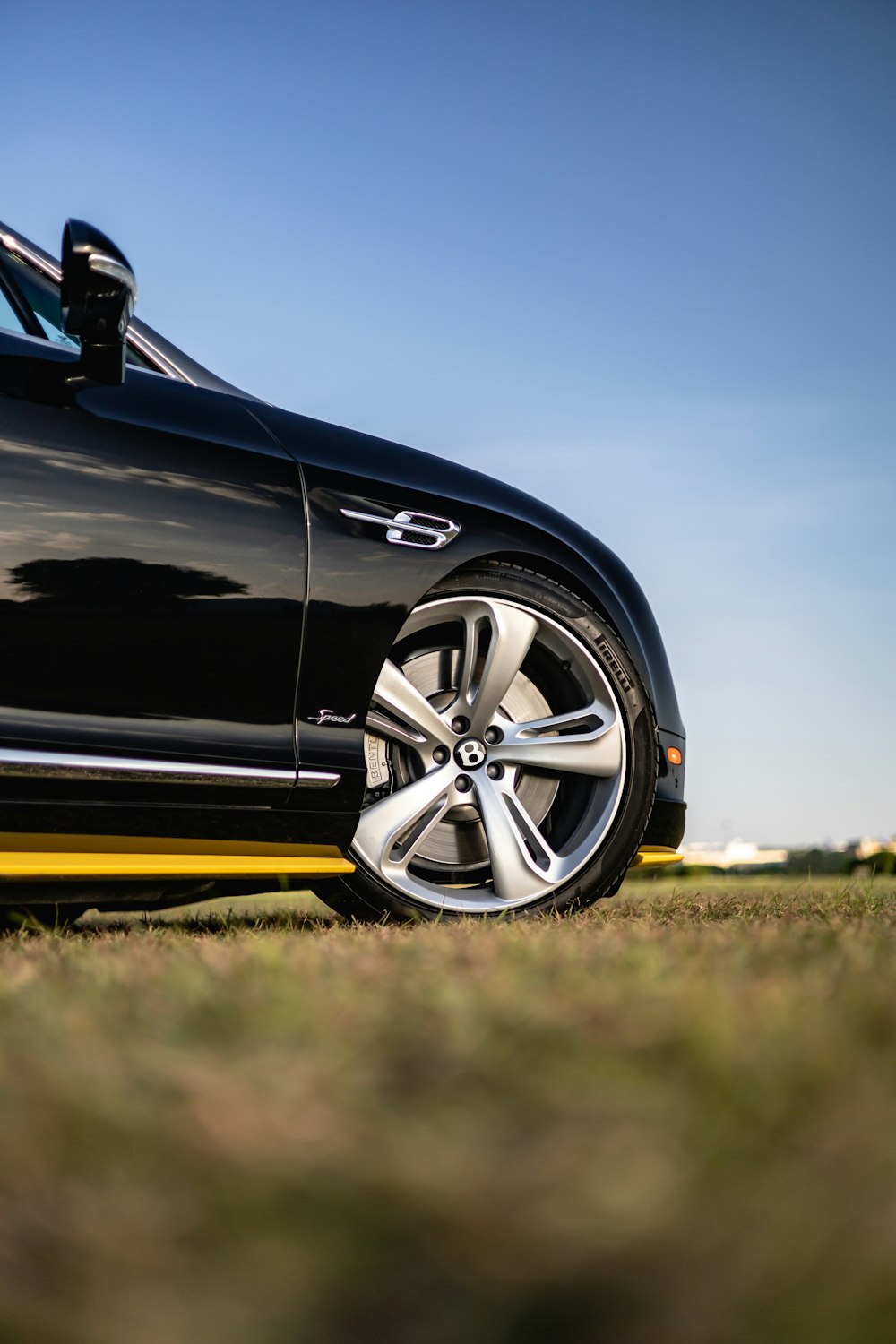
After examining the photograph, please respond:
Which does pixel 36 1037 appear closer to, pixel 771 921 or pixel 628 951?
pixel 628 951

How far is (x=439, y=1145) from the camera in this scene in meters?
0.66

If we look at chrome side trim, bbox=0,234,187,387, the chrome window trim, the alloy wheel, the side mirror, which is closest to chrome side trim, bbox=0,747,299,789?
the chrome window trim

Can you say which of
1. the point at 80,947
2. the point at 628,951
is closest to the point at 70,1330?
the point at 628,951

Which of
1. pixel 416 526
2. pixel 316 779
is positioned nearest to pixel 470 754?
pixel 316 779

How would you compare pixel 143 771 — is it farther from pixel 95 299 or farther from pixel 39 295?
pixel 39 295

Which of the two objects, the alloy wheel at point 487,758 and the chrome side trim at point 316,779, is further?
the alloy wheel at point 487,758

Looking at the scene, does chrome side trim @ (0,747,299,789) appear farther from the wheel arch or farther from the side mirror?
the side mirror

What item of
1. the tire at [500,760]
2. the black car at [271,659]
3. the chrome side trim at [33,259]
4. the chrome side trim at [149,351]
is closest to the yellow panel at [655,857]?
the black car at [271,659]

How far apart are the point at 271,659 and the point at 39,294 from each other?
130 centimetres

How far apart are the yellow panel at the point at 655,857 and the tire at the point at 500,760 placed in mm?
137

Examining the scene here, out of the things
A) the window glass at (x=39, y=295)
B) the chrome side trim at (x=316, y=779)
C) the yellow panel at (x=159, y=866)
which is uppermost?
the window glass at (x=39, y=295)

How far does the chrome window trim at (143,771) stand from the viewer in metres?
2.12

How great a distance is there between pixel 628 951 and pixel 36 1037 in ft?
2.34

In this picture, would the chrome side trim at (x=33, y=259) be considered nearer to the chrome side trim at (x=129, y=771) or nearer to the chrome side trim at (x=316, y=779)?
the chrome side trim at (x=129, y=771)
